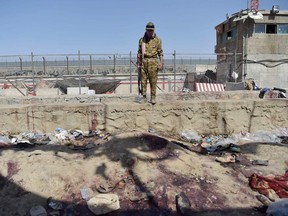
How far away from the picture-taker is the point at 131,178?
4.46 meters

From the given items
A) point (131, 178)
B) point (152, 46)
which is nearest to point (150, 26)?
point (152, 46)

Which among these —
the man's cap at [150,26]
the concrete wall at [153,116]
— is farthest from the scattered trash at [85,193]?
the man's cap at [150,26]

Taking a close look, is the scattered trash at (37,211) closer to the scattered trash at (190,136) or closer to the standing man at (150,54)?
the standing man at (150,54)

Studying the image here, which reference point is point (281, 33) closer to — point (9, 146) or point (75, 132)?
point (75, 132)

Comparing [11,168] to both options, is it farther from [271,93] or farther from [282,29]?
[282,29]

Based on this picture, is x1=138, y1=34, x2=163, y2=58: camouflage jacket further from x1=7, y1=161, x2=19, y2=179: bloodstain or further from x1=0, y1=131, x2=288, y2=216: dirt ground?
x1=7, y1=161, x2=19, y2=179: bloodstain

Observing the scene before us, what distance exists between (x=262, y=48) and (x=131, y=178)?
15.1 m

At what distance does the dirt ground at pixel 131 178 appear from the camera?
4.01 meters

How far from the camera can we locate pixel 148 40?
655cm

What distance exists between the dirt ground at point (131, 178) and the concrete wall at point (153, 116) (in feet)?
4.92

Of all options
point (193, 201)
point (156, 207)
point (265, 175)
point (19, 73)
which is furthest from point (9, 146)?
point (19, 73)

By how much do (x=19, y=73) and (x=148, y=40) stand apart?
1441cm

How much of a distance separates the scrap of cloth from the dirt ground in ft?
0.37

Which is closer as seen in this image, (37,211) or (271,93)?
(37,211)
